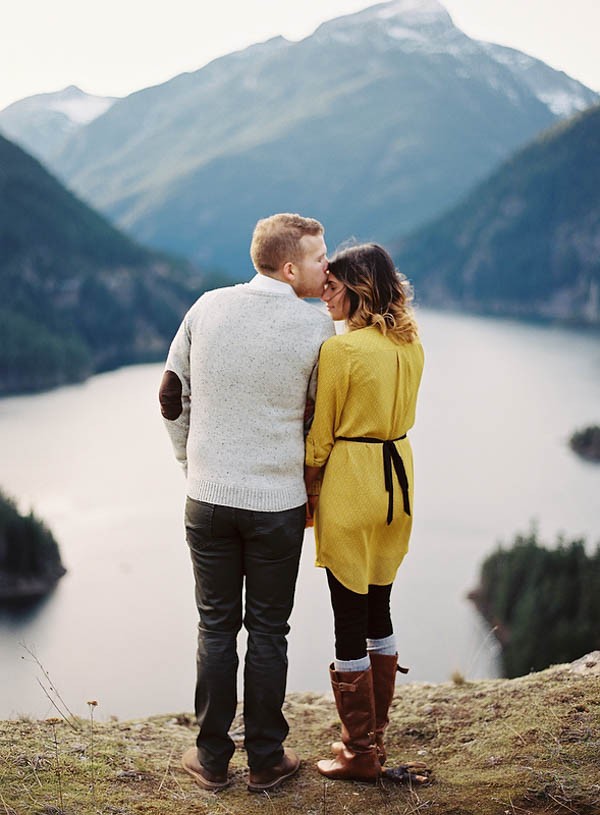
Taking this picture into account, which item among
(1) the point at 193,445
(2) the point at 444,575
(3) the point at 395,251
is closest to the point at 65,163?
(3) the point at 395,251

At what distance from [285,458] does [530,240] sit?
4161 inches

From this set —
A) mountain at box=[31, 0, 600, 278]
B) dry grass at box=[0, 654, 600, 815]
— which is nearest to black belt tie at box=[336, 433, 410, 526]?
dry grass at box=[0, 654, 600, 815]

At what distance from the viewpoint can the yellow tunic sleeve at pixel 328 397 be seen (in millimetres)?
2441

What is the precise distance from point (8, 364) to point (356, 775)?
59.6 m

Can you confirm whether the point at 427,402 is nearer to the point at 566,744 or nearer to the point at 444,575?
the point at 444,575

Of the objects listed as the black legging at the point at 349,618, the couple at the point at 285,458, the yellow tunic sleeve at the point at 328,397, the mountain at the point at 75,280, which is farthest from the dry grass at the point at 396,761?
the mountain at the point at 75,280

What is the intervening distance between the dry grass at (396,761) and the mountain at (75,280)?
60.9 meters

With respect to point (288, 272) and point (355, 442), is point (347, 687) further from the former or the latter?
point (288, 272)

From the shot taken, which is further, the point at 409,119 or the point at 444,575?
the point at 409,119

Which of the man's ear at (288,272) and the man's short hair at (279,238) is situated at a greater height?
the man's short hair at (279,238)

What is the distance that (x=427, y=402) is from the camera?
2071 inches

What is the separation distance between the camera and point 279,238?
242 centimetres

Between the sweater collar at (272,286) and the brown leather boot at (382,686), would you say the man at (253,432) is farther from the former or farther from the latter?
the brown leather boot at (382,686)

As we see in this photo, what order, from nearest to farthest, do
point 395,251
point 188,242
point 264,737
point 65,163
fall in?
1. point 264,737
2. point 395,251
3. point 188,242
4. point 65,163
